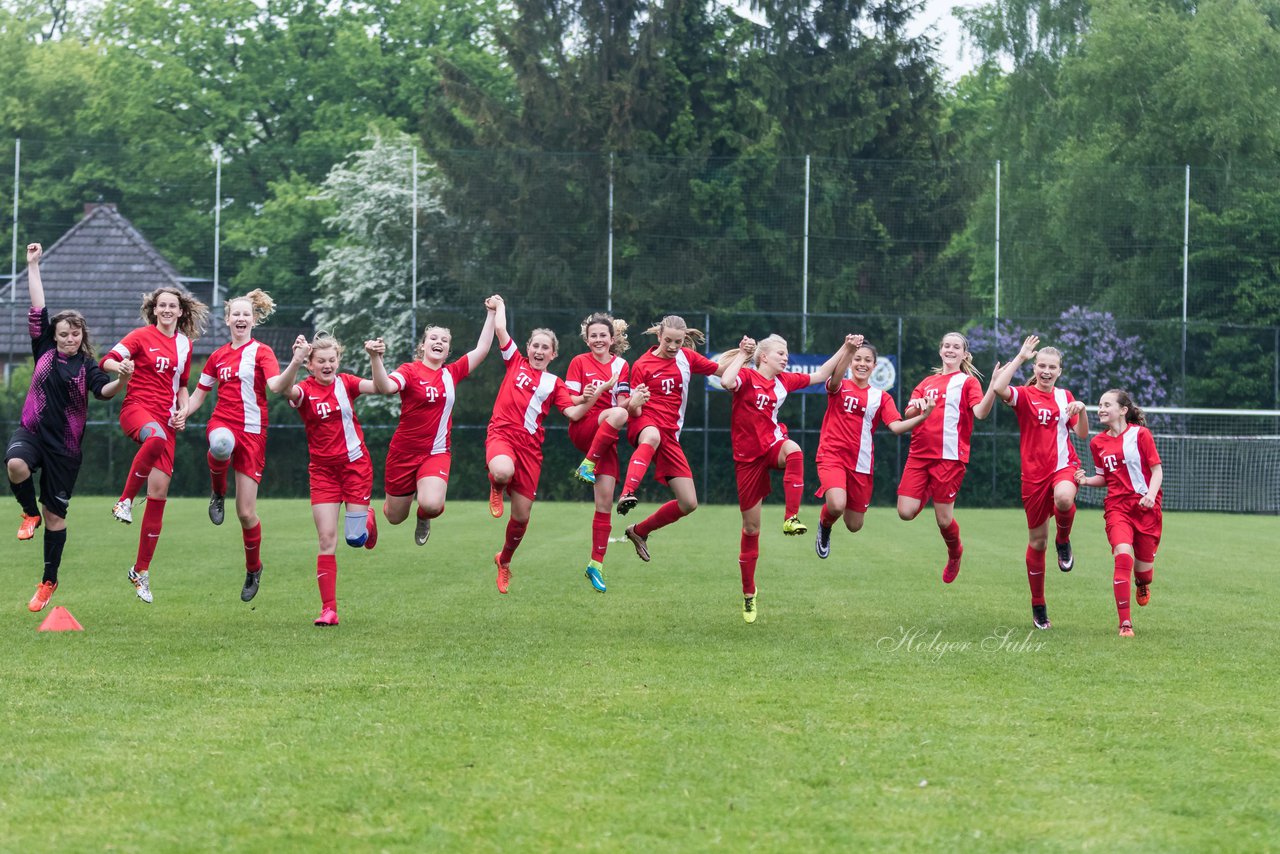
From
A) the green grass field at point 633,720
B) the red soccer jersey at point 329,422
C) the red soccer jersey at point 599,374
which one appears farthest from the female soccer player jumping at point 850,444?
the red soccer jersey at point 329,422

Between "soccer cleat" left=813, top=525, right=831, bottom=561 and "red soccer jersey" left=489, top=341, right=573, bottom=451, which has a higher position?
"red soccer jersey" left=489, top=341, right=573, bottom=451

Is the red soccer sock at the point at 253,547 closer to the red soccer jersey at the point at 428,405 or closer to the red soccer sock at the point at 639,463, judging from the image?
the red soccer jersey at the point at 428,405

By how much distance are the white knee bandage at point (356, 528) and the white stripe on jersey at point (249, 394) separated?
0.91 m

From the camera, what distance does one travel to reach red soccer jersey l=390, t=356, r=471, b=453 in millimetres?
11320

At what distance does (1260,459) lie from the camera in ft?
95.8

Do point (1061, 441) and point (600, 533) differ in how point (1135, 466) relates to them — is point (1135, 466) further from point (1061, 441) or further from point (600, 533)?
point (600, 533)

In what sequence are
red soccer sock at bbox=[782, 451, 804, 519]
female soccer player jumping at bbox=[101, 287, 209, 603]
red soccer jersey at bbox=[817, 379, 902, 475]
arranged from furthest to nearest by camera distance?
red soccer jersey at bbox=[817, 379, 902, 475]
red soccer sock at bbox=[782, 451, 804, 519]
female soccer player jumping at bbox=[101, 287, 209, 603]

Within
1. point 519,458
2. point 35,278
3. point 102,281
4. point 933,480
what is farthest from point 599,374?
point 102,281

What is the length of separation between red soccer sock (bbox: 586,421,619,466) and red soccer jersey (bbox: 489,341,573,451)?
0.45m

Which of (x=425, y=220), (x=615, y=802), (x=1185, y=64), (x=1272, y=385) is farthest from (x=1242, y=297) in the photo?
→ (x=615, y=802)

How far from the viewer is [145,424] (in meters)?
10.9

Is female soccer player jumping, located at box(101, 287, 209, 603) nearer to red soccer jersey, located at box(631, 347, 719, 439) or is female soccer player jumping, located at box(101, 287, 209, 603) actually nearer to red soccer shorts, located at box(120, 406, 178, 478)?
red soccer shorts, located at box(120, 406, 178, 478)

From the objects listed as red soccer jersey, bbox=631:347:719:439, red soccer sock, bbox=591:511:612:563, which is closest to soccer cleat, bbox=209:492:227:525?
red soccer sock, bbox=591:511:612:563

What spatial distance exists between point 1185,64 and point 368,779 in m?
37.3
